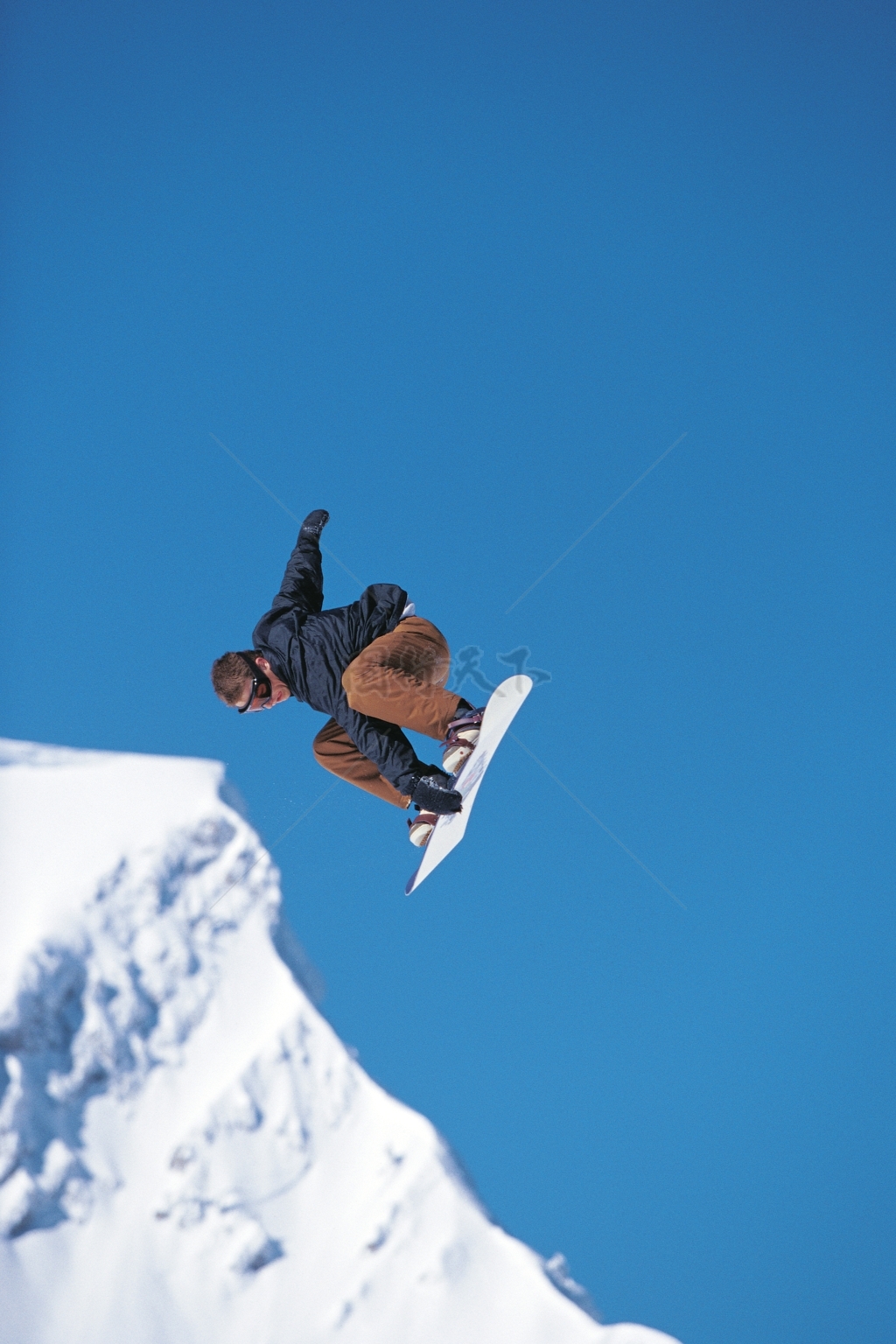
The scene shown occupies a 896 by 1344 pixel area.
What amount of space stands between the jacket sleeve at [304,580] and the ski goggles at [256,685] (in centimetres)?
46

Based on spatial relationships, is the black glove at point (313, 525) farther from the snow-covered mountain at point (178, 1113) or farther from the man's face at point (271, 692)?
the snow-covered mountain at point (178, 1113)

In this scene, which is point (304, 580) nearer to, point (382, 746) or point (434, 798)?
point (382, 746)

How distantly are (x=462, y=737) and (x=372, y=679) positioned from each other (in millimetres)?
742

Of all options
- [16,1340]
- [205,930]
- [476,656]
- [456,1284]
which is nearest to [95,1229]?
[16,1340]

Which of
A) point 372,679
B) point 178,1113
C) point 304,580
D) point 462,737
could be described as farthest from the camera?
point 178,1113

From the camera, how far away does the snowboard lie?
7.43 metres

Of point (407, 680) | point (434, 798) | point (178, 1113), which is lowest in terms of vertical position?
point (434, 798)

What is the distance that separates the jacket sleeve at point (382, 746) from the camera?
756 cm

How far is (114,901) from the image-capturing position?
92312 mm

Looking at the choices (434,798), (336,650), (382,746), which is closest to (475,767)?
(434,798)

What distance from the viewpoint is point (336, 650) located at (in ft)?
25.1

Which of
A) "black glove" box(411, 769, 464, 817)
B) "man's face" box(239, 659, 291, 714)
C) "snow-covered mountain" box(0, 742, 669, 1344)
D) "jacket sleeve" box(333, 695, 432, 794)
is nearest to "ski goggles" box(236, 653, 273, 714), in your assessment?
"man's face" box(239, 659, 291, 714)

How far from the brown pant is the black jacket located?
12 centimetres

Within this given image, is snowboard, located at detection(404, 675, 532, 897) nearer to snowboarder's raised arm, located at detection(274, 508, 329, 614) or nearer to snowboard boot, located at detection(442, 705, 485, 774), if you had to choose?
snowboard boot, located at detection(442, 705, 485, 774)
